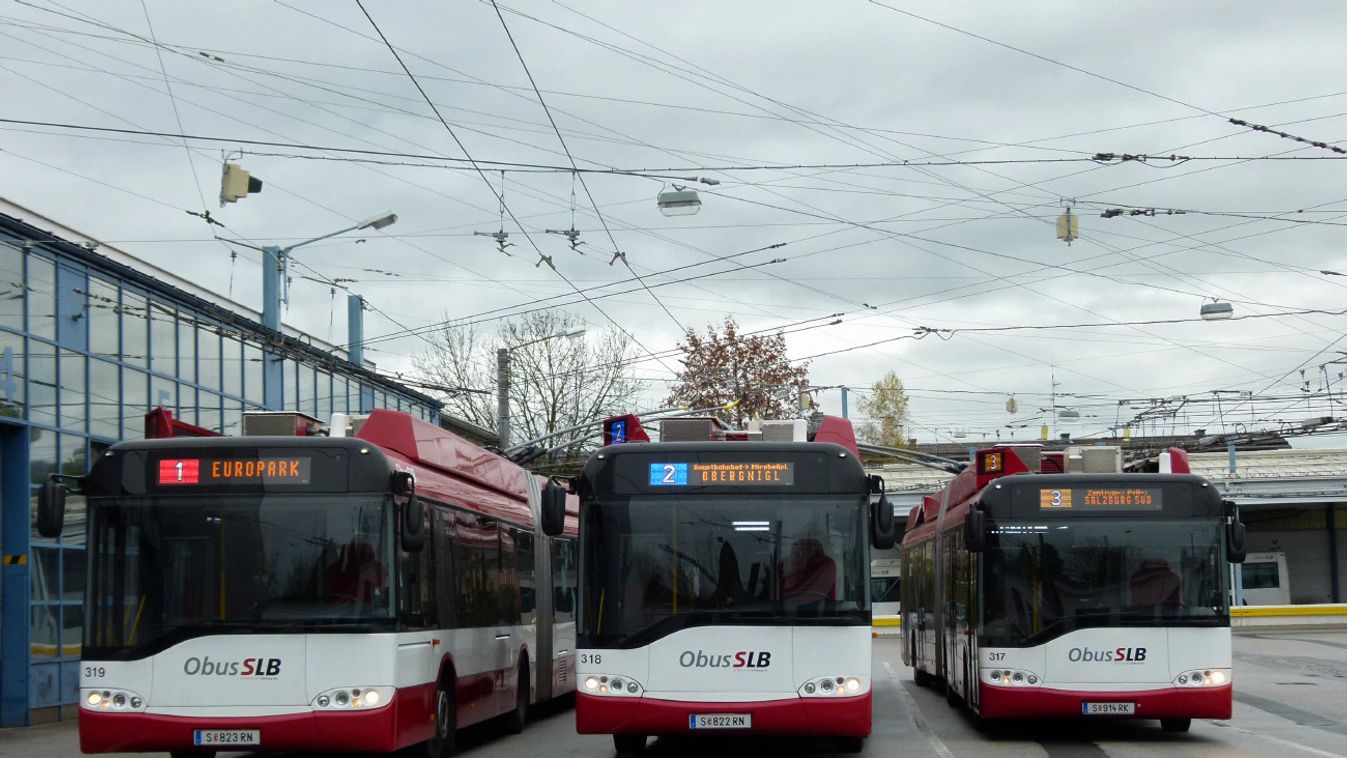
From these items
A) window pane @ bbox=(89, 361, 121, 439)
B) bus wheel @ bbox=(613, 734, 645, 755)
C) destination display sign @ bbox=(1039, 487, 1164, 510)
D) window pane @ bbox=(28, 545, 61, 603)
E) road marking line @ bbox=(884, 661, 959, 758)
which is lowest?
road marking line @ bbox=(884, 661, 959, 758)

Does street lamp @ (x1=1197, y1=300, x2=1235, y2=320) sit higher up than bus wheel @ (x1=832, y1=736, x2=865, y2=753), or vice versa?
street lamp @ (x1=1197, y1=300, x2=1235, y2=320)

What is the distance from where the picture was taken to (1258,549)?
62656 mm

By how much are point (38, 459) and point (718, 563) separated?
40.5ft

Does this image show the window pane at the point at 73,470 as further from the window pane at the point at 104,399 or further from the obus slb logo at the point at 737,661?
the obus slb logo at the point at 737,661

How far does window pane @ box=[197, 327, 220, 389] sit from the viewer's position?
88.9 feet

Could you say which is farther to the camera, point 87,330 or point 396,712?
point 87,330

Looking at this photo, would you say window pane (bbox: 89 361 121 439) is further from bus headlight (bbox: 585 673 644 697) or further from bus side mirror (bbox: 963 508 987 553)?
bus side mirror (bbox: 963 508 987 553)

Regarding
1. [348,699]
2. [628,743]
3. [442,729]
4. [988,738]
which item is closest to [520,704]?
[442,729]

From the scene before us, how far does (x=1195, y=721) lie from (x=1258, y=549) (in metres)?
47.1

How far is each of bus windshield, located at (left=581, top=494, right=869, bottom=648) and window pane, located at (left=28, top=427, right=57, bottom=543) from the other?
441 inches

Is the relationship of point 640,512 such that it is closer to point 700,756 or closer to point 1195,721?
point 700,756

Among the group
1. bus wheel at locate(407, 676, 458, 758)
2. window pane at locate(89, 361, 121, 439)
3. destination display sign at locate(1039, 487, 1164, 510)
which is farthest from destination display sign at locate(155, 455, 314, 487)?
window pane at locate(89, 361, 121, 439)

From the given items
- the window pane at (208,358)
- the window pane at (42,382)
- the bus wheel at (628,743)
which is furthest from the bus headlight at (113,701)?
the window pane at (208,358)

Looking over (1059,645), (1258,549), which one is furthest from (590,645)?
(1258,549)
